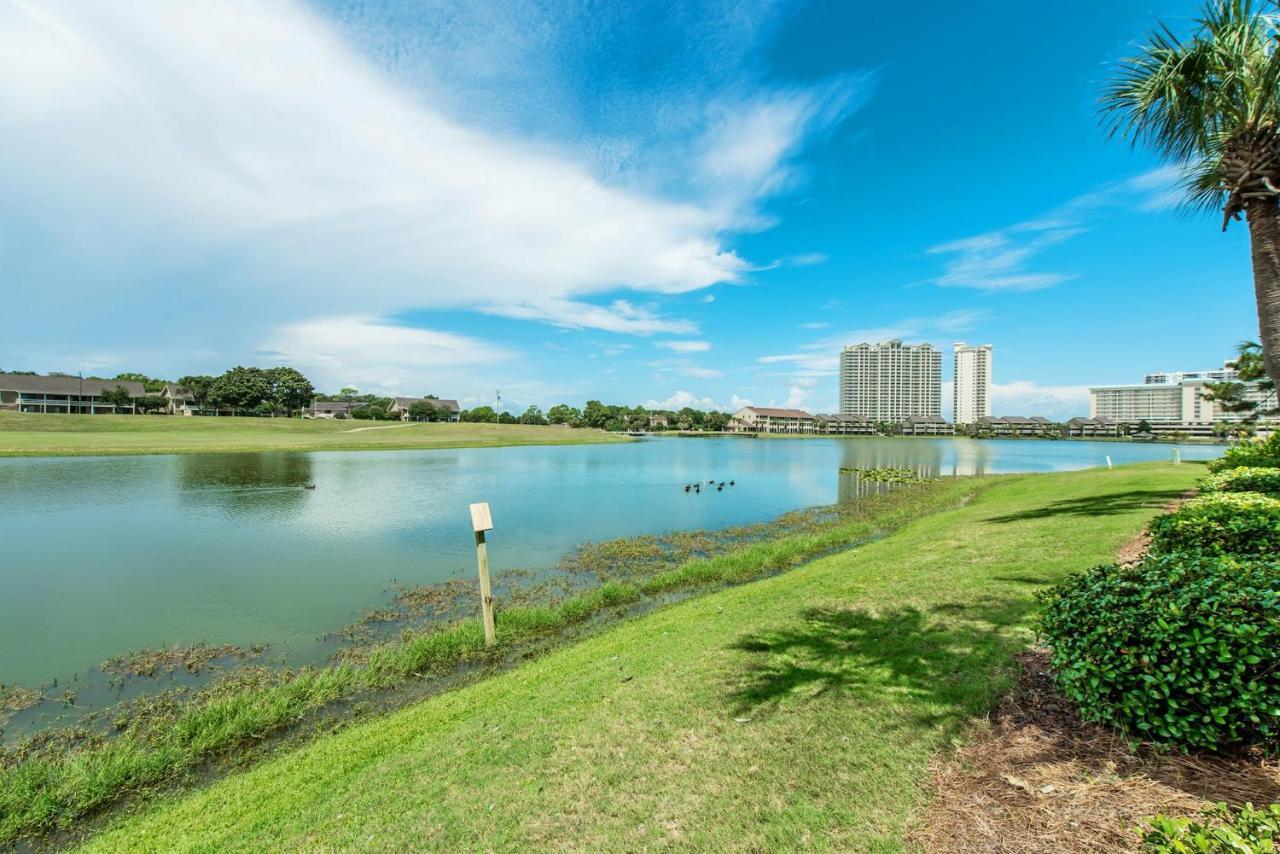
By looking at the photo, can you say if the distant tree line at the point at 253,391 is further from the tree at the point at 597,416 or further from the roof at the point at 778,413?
the roof at the point at 778,413

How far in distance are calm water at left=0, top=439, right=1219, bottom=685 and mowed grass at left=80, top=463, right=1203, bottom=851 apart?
5.33m

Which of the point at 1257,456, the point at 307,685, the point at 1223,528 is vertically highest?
the point at 1257,456

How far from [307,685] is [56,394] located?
437ft

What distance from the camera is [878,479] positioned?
126 feet

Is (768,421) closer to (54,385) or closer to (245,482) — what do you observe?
(245,482)

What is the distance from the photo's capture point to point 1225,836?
2137 mm

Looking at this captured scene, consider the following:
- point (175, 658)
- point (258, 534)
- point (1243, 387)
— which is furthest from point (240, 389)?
point (1243, 387)

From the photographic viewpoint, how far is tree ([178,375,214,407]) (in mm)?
103438

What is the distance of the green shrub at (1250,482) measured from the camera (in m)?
8.35

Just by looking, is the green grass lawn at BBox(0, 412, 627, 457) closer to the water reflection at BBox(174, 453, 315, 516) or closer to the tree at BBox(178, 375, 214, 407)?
the water reflection at BBox(174, 453, 315, 516)

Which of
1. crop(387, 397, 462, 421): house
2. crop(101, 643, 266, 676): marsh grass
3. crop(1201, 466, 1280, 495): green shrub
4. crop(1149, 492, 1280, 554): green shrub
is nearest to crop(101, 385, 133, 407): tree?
crop(387, 397, 462, 421): house

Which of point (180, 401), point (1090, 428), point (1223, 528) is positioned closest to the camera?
point (1223, 528)

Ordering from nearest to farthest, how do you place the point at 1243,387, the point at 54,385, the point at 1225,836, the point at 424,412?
the point at 1225,836, the point at 1243,387, the point at 54,385, the point at 424,412

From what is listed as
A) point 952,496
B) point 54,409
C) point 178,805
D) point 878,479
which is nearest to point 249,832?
point 178,805
